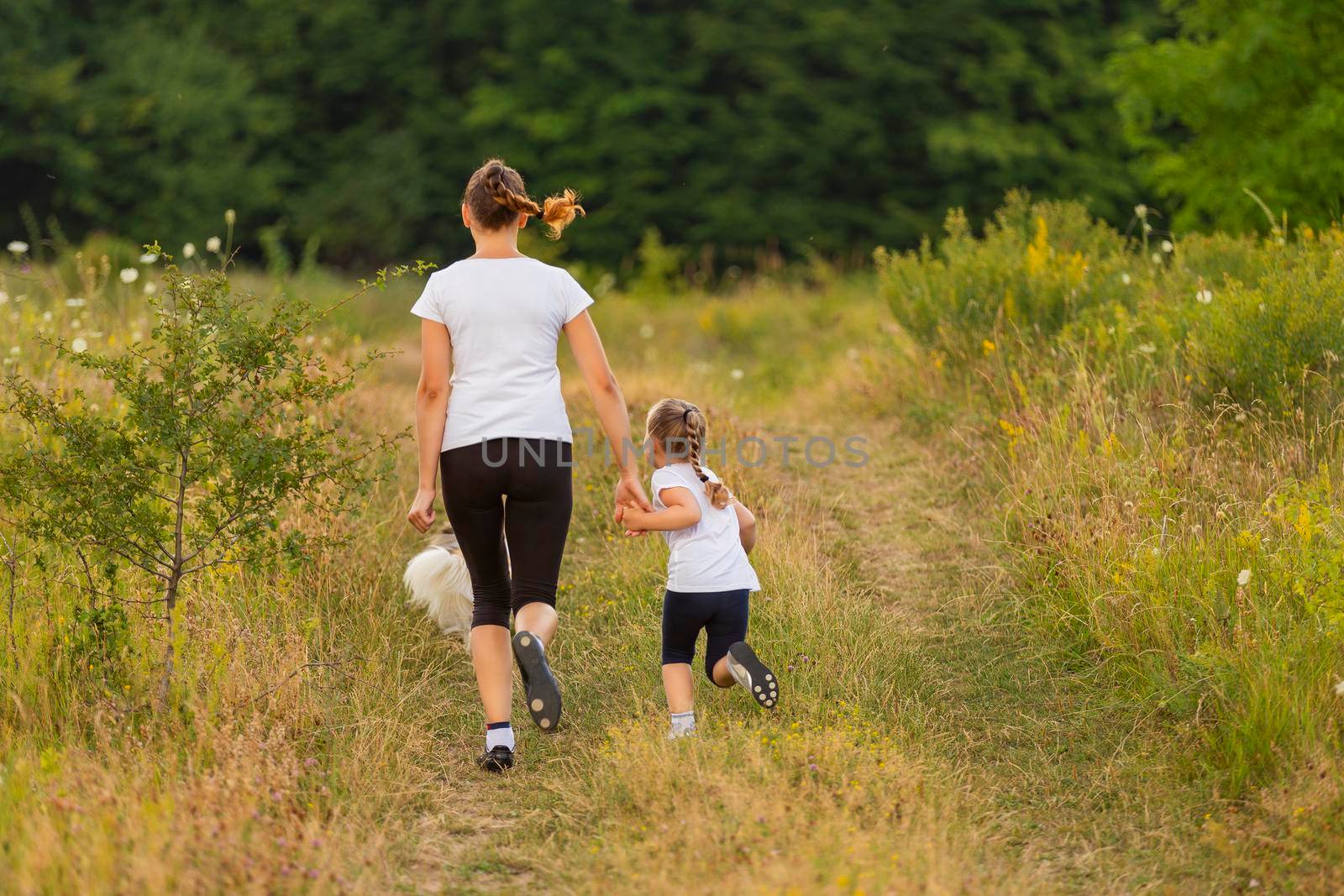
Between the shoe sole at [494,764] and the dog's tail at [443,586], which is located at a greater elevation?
the dog's tail at [443,586]

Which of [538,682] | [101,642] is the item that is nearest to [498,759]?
[538,682]

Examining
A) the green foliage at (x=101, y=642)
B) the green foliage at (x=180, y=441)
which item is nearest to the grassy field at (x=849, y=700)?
the green foliage at (x=101, y=642)

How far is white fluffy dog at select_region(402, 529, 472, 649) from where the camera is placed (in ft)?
16.4

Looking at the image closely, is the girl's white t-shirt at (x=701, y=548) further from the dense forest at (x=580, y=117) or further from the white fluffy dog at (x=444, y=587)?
the dense forest at (x=580, y=117)

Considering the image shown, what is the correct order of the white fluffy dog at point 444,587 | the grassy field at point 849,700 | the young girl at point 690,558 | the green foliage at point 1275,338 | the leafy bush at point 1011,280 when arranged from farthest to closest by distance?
the leafy bush at point 1011,280
the green foliage at point 1275,338
the white fluffy dog at point 444,587
the young girl at point 690,558
the grassy field at point 849,700

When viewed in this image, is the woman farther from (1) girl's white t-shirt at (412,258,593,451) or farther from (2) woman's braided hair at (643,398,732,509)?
(2) woman's braided hair at (643,398,732,509)

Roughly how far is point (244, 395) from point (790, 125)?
19.2 meters

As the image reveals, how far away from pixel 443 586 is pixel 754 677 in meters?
1.67

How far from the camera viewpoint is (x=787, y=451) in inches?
299

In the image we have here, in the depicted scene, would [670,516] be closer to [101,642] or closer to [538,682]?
[538,682]

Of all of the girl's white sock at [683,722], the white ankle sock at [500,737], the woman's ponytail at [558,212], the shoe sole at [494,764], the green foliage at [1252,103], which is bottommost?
the shoe sole at [494,764]

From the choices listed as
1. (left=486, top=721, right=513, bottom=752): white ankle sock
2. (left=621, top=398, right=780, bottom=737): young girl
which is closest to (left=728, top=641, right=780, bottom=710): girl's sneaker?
(left=621, top=398, right=780, bottom=737): young girl

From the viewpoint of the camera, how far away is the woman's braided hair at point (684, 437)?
4035mm

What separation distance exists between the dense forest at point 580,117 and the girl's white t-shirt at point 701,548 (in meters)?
17.7
